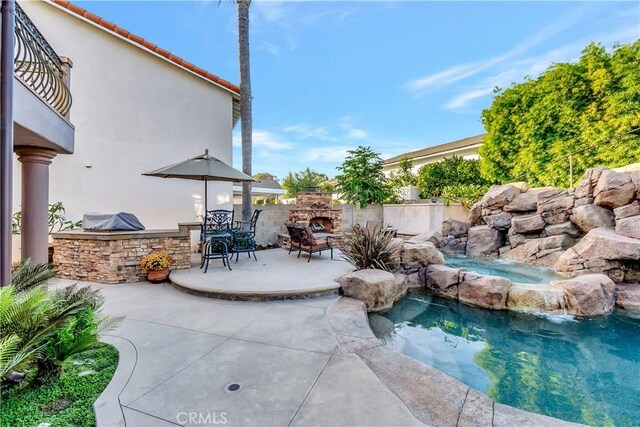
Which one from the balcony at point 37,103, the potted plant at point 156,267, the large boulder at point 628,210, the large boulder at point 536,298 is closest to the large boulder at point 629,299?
the large boulder at point 536,298

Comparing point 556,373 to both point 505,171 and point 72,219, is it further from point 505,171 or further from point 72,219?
point 505,171

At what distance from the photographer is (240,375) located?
99.9 inches

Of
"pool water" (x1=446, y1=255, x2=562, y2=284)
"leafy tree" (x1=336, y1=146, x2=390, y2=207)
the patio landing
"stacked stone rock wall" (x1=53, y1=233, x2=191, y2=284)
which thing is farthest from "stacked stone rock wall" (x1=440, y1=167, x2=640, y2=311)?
"stacked stone rock wall" (x1=53, y1=233, x2=191, y2=284)

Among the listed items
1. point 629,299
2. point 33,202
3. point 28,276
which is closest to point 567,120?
point 629,299

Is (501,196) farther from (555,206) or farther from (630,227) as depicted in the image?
(630,227)

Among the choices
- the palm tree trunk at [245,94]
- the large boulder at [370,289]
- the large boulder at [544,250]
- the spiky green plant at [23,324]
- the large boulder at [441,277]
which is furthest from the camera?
the large boulder at [544,250]

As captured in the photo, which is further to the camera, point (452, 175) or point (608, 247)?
point (452, 175)

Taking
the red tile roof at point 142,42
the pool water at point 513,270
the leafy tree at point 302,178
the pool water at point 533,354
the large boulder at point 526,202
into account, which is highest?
the red tile roof at point 142,42

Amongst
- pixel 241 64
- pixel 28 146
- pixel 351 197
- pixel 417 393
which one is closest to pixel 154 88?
pixel 241 64

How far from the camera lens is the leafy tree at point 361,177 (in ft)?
39.5

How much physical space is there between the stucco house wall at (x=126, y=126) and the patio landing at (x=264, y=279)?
309 centimetres

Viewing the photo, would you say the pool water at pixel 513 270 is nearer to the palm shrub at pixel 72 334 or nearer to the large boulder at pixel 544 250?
the large boulder at pixel 544 250

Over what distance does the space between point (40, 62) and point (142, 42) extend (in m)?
5.27

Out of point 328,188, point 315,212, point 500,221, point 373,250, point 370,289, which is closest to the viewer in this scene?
point 370,289
